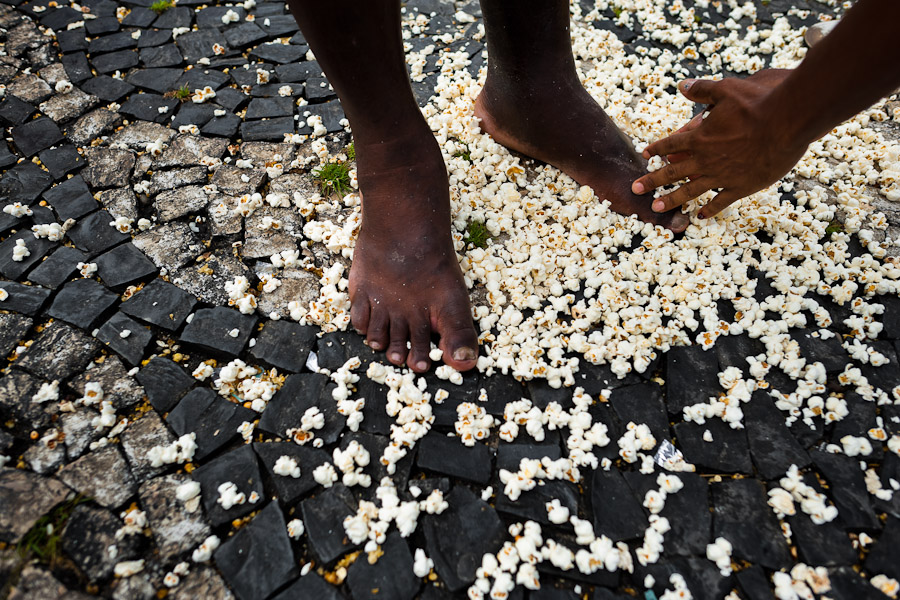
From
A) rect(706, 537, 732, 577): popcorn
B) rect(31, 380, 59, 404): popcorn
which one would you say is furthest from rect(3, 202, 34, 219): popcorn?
rect(706, 537, 732, 577): popcorn

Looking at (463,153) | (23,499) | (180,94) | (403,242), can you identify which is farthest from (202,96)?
(23,499)

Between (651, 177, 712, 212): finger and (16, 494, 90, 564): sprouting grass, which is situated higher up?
(651, 177, 712, 212): finger

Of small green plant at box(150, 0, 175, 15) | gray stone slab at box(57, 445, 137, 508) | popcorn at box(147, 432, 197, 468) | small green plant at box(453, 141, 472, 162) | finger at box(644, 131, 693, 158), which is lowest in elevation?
gray stone slab at box(57, 445, 137, 508)

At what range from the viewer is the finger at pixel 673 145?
6.23 feet

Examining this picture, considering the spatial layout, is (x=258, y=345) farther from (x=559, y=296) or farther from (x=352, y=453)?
(x=559, y=296)

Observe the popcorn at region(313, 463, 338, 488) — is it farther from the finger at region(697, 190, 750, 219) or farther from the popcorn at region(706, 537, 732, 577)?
the finger at region(697, 190, 750, 219)

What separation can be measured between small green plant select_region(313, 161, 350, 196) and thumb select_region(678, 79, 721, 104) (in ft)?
4.44

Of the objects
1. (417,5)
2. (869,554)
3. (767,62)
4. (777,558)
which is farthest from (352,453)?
(767,62)

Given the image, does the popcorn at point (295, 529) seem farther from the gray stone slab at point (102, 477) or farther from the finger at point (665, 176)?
the finger at point (665, 176)

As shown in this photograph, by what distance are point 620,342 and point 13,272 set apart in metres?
2.19

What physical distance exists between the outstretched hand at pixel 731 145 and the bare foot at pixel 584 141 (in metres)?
0.15

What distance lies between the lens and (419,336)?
73.0 inches

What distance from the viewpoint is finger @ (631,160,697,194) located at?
1933 mm

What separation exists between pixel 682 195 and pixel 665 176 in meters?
0.10
